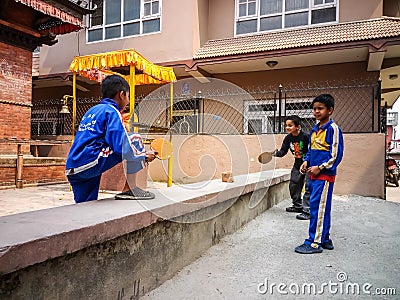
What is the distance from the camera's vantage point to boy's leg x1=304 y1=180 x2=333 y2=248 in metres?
3.25

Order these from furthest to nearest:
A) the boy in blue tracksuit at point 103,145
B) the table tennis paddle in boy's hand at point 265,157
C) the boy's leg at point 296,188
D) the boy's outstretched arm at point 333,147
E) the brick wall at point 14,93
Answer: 1. the brick wall at point 14,93
2. the table tennis paddle in boy's hand at point 265,157
3. the boy's leg at point 296,188
4. the boy's outstretched arm at point 333,147
5. the boy in blue tracksuit at point 103,145

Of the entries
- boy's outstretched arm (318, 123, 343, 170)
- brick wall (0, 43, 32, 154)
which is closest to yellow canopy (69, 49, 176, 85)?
brick wall (0, 43, 32, 154)

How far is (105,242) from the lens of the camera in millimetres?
1854

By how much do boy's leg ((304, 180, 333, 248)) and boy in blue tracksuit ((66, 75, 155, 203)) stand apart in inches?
70.3

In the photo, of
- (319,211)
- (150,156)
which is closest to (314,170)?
(319,211)

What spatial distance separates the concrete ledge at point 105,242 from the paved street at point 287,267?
195mm

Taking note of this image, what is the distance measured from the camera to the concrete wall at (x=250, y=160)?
7.32m

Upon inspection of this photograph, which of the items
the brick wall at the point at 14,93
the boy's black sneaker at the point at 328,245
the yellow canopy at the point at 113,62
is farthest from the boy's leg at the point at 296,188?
the brick wall at the point at 14,93

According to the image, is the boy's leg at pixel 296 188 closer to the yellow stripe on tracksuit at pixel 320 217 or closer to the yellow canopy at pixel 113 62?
the yellow stripe on tracksuit at pixel 320 217

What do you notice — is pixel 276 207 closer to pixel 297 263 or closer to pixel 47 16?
pixel 297 263

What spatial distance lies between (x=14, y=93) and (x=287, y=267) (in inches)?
351

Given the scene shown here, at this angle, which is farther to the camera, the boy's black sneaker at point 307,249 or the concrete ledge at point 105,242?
the boy's black sneaker at point 307,249

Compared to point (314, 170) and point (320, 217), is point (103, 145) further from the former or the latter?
point (320, 217)

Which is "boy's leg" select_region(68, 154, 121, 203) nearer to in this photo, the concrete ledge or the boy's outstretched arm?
the concrete ledge
